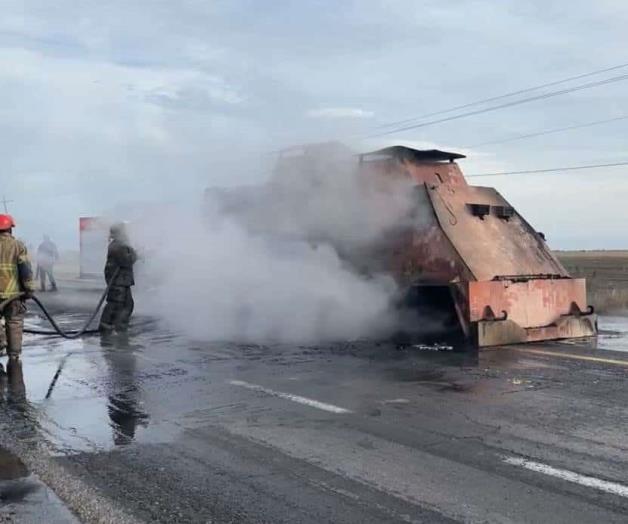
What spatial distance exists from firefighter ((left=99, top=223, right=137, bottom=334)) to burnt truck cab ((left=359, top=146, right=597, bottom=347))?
14.0ft

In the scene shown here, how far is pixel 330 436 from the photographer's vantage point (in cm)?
543

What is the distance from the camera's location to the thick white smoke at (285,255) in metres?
11.0

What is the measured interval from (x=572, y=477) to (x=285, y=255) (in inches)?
305

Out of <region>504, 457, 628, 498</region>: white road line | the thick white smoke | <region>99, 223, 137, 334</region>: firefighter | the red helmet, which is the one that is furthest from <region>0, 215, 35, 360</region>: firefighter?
<region>504, 457, 628, 498</region>: white road line

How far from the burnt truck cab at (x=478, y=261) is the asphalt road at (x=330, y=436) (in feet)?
2.67

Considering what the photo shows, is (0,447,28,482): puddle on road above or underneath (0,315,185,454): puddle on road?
underneath

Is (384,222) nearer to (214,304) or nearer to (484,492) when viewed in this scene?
(214,304)

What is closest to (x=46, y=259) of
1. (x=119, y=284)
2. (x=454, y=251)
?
(x=119, y=284)

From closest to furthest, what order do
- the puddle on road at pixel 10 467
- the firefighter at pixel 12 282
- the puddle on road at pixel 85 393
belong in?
the puddle on road at pixel 10 467 → the puddle on road at pixel 85 393 → the firefighter at pixel 12 282

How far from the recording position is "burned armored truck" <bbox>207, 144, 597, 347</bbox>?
978 cm

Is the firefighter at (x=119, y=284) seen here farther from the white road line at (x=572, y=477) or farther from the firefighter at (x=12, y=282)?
the white road line at (x=572, y=477)

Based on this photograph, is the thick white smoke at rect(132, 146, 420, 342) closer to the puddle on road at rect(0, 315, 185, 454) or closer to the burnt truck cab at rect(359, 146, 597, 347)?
the burnt truck cab at rect(359, 146, 597, 347)

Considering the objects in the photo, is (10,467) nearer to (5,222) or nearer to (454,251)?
(5,222)

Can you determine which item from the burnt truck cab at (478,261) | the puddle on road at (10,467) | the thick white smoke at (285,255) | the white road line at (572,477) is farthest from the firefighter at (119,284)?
the white road line at (572,477)
